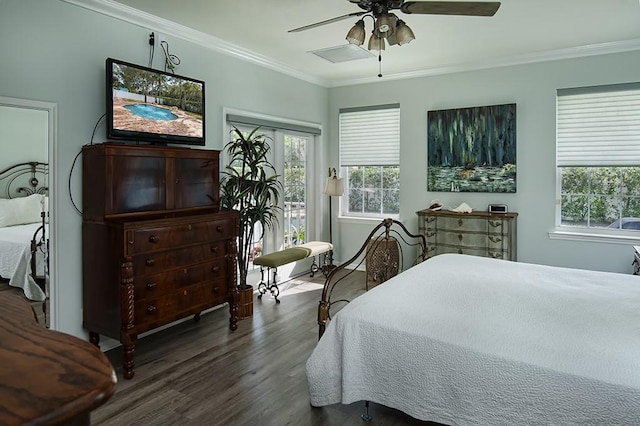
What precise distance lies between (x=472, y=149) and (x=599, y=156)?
1.30m

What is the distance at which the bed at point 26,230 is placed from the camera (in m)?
3.03

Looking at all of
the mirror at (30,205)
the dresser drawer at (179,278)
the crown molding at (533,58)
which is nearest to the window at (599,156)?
the crown molding at (533,58)

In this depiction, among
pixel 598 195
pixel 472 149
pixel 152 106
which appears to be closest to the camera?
pixel 152 106

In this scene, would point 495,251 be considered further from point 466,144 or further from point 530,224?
point 466,144

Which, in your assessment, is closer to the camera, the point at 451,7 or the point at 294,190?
the point at 451,7

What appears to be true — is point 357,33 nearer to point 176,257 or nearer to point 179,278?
point 176,257

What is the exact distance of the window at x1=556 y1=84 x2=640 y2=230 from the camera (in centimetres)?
445

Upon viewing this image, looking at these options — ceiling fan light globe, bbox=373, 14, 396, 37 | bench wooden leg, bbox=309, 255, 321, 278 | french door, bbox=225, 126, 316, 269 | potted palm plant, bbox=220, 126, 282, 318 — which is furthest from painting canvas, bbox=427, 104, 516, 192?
ceiling fan light globe, bbox=373, 14, 396, 37

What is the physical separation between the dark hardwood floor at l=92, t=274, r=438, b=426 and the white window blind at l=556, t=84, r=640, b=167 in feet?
11.1

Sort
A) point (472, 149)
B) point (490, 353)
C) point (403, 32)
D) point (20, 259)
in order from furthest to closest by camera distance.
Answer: point (472, 149) < point (20, 259) < point (403, 32) < point (490, 353)

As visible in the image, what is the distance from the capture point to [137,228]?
3.05 meters

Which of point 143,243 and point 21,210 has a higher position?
point 21,210

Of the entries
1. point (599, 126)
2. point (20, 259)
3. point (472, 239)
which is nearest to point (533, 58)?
point (599, 126)

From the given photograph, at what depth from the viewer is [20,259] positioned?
3098mm
